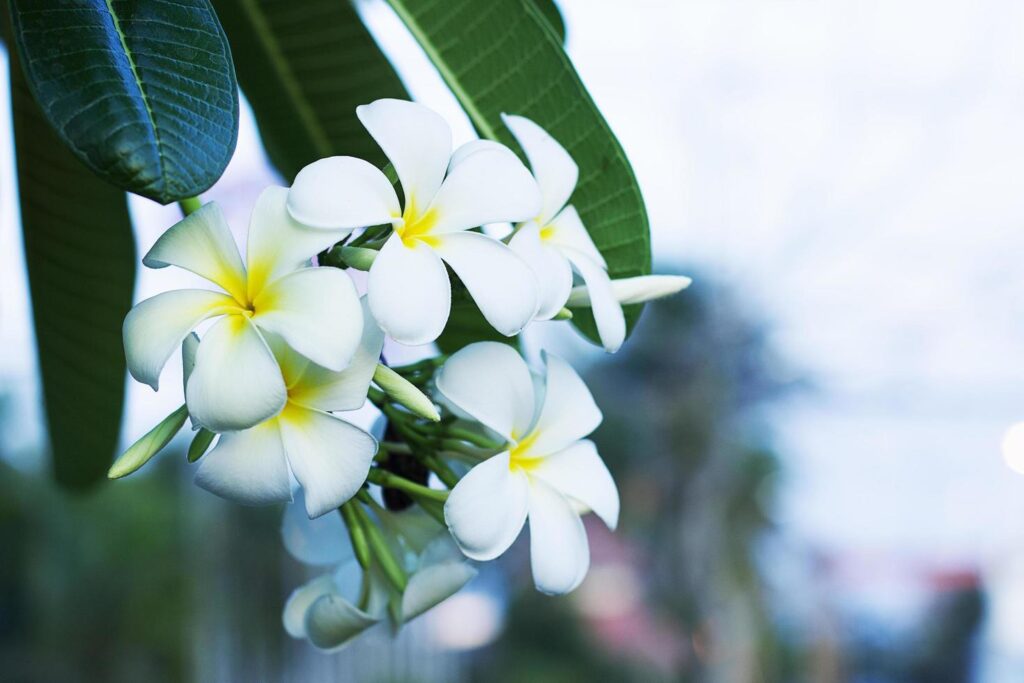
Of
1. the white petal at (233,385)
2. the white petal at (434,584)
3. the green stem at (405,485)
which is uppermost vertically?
the white petal at (233,385)

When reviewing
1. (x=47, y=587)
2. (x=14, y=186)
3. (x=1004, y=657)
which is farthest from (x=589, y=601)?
(x=14, y=186)

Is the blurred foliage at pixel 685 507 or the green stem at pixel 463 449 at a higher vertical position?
the green stem at pixel 463 449

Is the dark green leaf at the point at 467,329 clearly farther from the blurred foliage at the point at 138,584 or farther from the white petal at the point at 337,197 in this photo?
the blurred foliage at the point at 138,584

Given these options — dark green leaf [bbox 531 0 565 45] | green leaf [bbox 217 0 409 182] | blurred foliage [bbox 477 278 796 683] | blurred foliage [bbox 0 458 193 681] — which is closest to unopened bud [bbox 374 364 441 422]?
green leaf [bbox 217 0 409 182]

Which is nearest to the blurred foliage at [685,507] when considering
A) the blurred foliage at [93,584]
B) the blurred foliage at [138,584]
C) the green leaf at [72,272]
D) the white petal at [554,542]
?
the blurred foliage at [138,584]

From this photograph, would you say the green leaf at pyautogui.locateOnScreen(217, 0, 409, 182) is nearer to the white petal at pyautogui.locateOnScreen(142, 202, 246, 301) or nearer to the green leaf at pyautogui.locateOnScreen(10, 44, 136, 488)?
the green leaf at pyautogui.locateOnScreen(10, 44, 136, 488)

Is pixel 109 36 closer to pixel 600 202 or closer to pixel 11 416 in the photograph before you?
pixel 600 202

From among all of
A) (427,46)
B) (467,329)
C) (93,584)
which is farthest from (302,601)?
(93,584)
